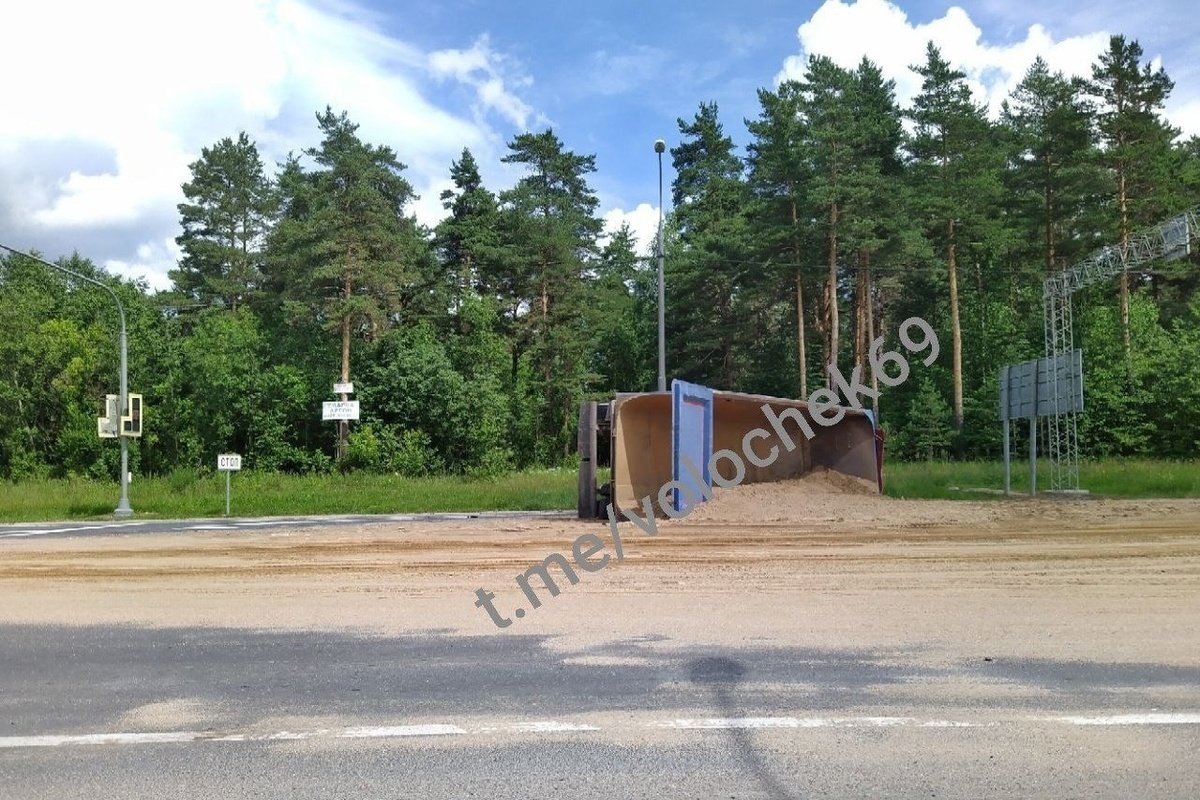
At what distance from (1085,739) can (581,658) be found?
3.49 metres

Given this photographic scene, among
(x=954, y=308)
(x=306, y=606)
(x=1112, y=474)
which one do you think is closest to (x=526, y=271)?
(x=954, y=308)

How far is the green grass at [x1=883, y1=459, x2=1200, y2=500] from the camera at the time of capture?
21453mm

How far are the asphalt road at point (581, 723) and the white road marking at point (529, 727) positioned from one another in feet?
0.06

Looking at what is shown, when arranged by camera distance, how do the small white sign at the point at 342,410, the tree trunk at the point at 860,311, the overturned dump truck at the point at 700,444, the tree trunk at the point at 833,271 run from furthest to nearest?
the tree trunk at the point at 860,311 < the tree trunk at the point at 833,271 < the small white sign at the point at 342,410 < the overturned dump truck at the point at 700,444

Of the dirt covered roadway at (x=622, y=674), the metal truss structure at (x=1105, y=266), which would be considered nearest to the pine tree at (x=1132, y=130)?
the metal truss structure at (x=1105, y=266)

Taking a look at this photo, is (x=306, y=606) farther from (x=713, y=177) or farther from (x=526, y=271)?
(x=713, y=177)

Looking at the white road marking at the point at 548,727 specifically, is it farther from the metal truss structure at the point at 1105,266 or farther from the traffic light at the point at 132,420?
the traffic light at the point at 132,420

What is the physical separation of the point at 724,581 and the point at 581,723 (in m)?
4.77

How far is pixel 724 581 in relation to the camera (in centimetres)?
966

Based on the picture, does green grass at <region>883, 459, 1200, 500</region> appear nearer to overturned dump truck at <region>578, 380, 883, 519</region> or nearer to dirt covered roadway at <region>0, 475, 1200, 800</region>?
overturned dump truck at <region>578, 380, 883, 519</region>

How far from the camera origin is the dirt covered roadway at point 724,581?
737cm

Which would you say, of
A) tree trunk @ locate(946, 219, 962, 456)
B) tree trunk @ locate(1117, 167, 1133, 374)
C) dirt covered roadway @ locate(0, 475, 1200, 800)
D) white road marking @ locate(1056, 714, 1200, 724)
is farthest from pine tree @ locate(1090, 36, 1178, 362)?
white road marking @ locate(1056, 714, 1200, 724)

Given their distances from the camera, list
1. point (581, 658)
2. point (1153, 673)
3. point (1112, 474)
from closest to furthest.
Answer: point (1153, 673) → point (581, 658) → point (1112, 474)

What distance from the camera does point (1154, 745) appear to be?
15.3 feet
